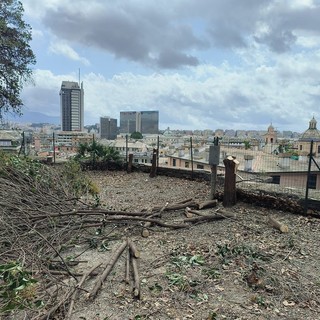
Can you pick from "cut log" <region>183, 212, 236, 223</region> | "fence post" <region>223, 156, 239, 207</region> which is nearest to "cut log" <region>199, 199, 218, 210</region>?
"fence post" <region>223, 156, 239, 207</region>

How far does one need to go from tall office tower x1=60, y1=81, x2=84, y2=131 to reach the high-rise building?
24406 millimetres

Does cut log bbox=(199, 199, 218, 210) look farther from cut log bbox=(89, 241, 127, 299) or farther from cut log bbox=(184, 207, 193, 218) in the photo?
cut log bbox=(89, 241, 127, 299)

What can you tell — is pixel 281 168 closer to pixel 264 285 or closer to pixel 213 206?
pixel 213 206

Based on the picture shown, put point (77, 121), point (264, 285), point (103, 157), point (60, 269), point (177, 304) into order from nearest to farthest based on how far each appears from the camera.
Answer: point (177, 304)
point (264, 285)
point (60, 269)
point (103, 157)
point (77, 121)

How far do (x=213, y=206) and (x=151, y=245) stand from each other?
2.24 meters

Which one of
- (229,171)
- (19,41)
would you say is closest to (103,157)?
(19,41)

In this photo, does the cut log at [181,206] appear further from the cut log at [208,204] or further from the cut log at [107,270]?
the cut log at [107,270]

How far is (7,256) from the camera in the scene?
358 cm

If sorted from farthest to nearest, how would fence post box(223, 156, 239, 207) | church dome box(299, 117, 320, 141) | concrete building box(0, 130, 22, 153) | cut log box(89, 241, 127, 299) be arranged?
concrete building box(0, 130, 22, 153)
church dome box(299, 117, 320, 141)
fence post box(223, 156, 239, 207)
cut log box(89, 241, 127, 299)

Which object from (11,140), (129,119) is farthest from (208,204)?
(129,119)

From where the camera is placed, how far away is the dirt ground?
120 inches

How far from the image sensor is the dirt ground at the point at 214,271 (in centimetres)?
304

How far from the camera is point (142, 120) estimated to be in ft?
271

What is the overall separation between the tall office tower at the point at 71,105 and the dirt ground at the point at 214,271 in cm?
3338
